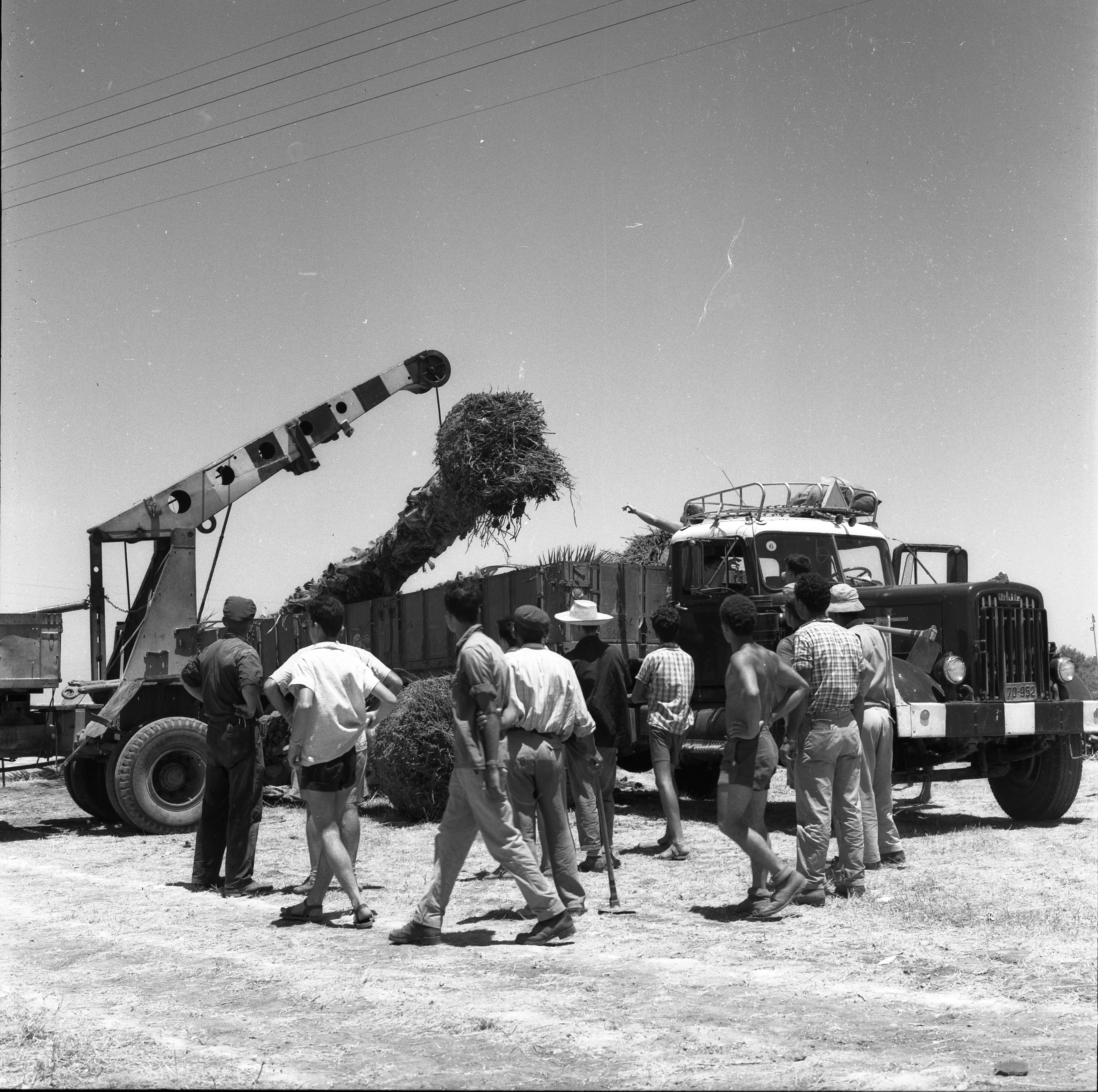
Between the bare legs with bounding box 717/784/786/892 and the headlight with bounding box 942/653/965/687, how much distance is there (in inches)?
146

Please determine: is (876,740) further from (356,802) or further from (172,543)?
(172,543)

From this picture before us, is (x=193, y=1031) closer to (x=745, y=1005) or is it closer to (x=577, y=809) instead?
(x=745, y=1005)

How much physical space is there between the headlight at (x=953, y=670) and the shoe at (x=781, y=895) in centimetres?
370

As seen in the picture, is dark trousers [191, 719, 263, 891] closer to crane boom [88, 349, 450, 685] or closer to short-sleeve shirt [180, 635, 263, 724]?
short-sleeve shirt [180, 635, 263, 724]

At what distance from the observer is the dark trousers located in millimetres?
8180

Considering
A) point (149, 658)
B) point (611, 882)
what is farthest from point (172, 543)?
point (611, 882)

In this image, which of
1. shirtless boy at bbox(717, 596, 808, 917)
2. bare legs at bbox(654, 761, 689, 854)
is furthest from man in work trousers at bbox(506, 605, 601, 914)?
bare legs at bbox(654, 761, 689, 854)

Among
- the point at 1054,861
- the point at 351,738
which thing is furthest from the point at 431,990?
the point at 1054,861

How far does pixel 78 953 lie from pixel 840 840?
4.03 m

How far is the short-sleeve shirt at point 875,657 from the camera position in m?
8.37

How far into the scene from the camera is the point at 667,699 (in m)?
8.80

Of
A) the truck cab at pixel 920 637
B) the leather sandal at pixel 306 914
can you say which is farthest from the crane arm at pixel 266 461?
the leather sandal at pixel 306 914

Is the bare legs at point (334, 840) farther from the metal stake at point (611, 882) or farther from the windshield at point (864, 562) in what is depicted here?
the windshield at point (864, 562)

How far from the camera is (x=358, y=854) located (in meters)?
9.46
